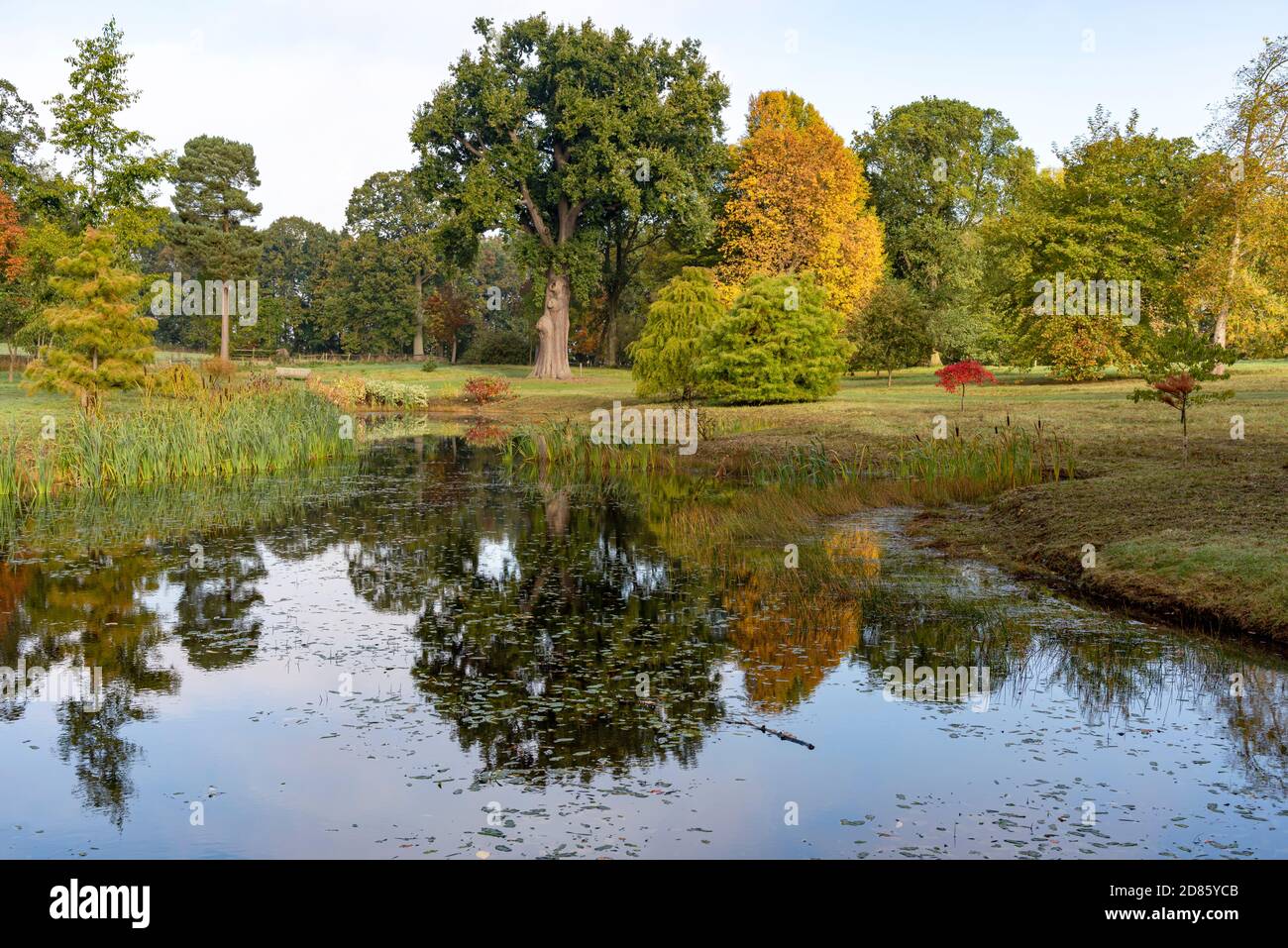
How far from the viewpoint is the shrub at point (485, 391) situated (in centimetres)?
4156

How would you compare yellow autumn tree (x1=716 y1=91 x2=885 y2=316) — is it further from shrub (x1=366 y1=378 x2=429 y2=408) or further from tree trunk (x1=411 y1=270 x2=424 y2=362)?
tree trunk (x1=411 y1=270 x2=424 y2=362)

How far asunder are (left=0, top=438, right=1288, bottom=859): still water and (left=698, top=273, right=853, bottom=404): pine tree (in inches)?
755

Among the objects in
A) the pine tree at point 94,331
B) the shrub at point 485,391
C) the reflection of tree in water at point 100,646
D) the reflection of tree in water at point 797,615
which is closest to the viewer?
the reflection of tree in water at point 100,646

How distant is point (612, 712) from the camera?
7543 mm

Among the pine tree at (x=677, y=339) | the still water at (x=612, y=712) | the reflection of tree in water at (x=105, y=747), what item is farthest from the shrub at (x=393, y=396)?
the reflection of tree in water at (x=105, y=747)

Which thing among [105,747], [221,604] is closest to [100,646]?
[221,604]

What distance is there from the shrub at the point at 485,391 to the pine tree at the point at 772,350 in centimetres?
1122

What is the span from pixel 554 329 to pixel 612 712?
46449 mm

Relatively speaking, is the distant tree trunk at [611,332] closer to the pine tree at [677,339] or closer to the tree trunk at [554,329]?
the tree trunk at [554,329]

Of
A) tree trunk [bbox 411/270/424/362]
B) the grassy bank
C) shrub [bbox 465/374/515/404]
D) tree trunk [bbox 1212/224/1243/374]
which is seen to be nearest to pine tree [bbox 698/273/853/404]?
the grassy bank

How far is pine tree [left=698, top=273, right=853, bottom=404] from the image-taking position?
106 ft

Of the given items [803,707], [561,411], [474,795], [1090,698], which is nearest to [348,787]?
[474,795]

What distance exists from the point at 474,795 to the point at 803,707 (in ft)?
8.62
